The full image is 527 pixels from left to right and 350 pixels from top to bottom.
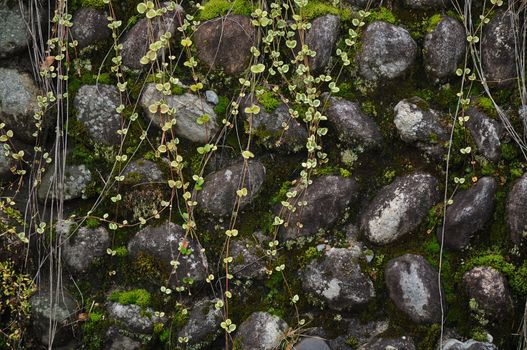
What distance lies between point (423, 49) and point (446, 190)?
0.67m

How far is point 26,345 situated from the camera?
2.58m

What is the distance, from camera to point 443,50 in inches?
105

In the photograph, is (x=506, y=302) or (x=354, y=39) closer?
(x=506, y=302)

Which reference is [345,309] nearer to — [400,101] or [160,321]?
[160,321]

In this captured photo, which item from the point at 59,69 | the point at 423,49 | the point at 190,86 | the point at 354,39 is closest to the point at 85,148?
the point at 59,69

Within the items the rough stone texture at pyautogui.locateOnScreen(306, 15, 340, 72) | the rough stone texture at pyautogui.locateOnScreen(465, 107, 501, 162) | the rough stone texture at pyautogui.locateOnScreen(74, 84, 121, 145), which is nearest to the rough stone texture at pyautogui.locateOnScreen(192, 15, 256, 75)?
the rough stone texture at pyautogui.locateOnScreen(306, 15, 340, 72)

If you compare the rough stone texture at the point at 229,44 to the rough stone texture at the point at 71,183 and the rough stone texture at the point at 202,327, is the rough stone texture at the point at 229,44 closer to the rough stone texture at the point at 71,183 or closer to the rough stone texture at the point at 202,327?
the rough stone texture at the point at 71,183

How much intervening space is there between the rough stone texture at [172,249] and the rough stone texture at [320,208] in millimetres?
369

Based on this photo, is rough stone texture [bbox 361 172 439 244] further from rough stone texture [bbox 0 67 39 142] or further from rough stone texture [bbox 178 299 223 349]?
rough stone texture [bbox 0 67 39 142]

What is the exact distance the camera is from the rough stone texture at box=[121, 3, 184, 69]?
9.25 feet

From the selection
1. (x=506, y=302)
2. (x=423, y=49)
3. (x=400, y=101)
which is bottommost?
(x=506, y=302)

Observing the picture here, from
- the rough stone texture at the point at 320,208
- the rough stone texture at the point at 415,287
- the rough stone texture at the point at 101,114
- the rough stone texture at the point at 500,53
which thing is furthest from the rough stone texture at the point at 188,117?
the rough stone texture at the point at 500,53

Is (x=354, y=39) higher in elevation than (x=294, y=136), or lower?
higher

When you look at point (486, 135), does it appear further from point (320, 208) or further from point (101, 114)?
point (101, 114)
